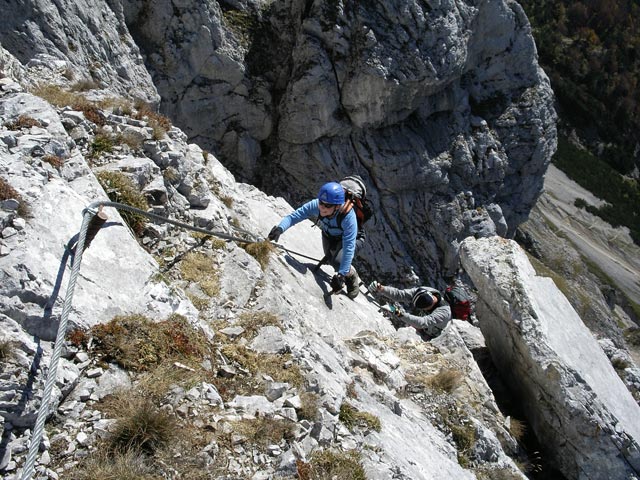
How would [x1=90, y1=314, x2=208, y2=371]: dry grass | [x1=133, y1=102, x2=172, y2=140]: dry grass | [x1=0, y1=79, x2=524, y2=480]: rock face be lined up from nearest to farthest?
[x1=0, y1=79, x2=524, y2=480]: rock face, [x1=90, y1=314, x2=208, y2=371]: dry grass, [x1=133, y1=102, x2=172, y2=140]: dry grass

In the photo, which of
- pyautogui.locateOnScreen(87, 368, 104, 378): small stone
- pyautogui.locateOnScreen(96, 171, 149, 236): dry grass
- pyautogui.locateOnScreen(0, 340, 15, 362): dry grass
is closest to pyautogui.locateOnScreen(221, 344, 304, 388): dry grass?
pyautogui.locateOnScreen(87, 368, 104, 378): small stone

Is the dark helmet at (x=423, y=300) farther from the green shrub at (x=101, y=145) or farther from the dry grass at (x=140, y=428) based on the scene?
the dry grass at (x=140, y=428)

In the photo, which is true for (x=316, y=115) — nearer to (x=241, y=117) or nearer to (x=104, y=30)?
(x=241, y=117)

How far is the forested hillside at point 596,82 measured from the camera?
322 ft

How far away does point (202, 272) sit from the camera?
869cm

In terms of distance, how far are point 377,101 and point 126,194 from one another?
1129 inches

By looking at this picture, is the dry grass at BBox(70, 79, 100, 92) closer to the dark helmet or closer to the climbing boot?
the climbing boot

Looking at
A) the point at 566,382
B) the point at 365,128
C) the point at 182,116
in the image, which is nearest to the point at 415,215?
the point at 365,128

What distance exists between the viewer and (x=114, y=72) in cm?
1991

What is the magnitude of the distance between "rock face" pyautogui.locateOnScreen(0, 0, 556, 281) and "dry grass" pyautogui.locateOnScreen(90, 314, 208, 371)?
27.0 meters

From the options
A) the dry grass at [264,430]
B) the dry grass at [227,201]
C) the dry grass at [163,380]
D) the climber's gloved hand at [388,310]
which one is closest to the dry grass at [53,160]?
the dry grass at [163,380]

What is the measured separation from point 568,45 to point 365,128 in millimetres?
94884

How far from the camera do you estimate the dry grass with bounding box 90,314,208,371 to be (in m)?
5.95

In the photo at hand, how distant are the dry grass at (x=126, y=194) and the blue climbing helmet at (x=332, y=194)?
3.93 metres
